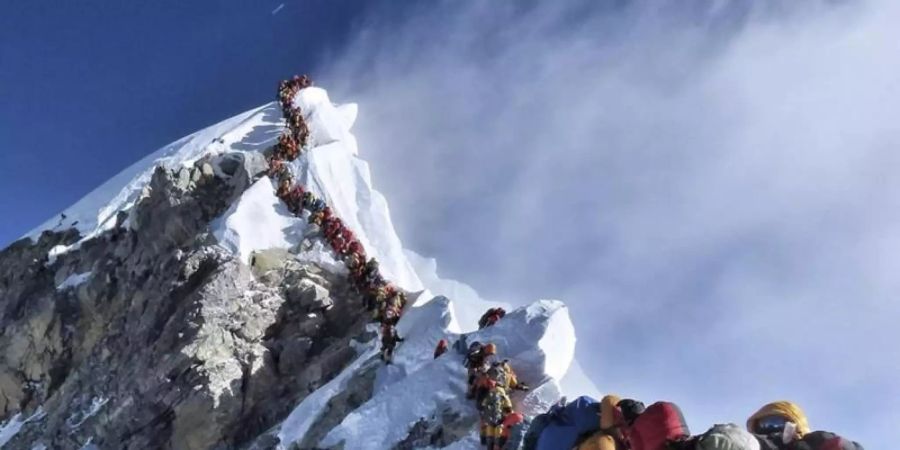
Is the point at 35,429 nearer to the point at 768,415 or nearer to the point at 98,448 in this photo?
the point at 98,448

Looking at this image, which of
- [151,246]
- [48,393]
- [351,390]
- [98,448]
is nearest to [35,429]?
[48,393]

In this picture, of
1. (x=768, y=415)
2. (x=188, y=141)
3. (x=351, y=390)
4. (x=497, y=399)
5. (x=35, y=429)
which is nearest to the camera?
(x=768, y=415)

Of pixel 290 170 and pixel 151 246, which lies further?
pixel 290 170

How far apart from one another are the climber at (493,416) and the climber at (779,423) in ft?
20.4

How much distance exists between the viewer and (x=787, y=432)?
817 centimetres

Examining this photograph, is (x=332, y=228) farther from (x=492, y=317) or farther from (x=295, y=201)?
(x=492, y=317)

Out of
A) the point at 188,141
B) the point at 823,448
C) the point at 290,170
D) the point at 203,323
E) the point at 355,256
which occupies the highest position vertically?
the point at 188,141

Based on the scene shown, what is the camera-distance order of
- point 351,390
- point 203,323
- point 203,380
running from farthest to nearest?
1. point 203,323
2. point 203,380
3. point 351,390

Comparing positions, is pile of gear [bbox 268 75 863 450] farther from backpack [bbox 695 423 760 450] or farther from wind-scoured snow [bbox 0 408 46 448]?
wind-scoured snow [bbox 0 408 46 448]

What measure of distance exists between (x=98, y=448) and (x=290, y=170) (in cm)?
1442

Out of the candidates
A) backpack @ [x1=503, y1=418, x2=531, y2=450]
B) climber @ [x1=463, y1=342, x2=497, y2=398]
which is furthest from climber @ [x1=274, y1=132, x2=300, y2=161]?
backpack @ [x1=503, y1=418, x2=531, y2=450]

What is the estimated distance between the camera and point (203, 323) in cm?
2511

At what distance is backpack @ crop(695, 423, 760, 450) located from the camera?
24.1 ft

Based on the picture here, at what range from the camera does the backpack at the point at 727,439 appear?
734cm
